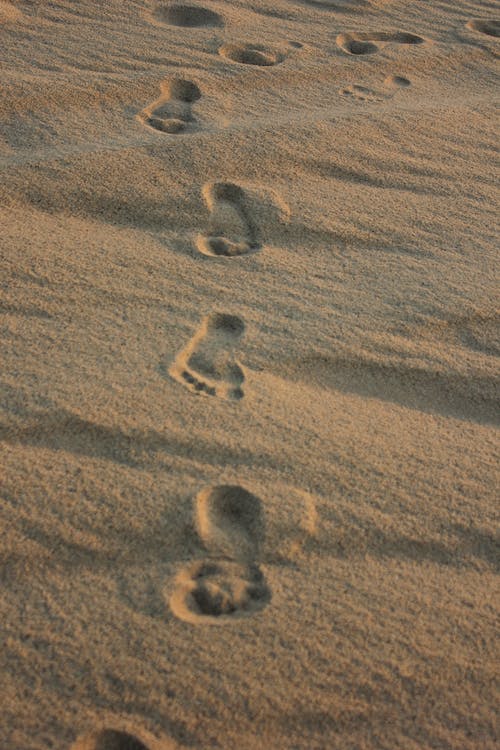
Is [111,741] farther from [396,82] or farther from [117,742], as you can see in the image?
[396,82]

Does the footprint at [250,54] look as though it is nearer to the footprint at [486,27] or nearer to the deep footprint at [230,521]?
the footprint at [486,27]

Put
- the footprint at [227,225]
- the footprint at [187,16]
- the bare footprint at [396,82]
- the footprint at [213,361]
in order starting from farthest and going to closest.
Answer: the footprint at [187,16], the bare footprint at [396,82], the footprint at [227,225], the footprint at [213,361]

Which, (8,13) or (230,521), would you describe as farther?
(8,13)

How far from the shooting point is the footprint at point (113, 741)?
1007 millimetres

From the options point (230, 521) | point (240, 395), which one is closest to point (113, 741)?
point (230, 521)

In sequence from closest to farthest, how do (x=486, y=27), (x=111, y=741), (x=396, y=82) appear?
1. (x=111, y=741)
2. (x=396, y=82)
3. (x=486, y=27)

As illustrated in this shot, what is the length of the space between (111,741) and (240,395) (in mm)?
656

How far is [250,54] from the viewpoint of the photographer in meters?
2.54

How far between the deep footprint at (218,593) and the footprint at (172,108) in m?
1.36

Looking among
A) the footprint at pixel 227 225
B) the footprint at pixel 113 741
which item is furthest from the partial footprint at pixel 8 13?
the footprint at pixel 113 741

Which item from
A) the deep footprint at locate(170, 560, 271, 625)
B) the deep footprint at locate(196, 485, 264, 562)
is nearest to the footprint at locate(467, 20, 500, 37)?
the deep footprint at locate(196, 485, 264, 562)

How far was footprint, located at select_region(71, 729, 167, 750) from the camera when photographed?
39.6 inches

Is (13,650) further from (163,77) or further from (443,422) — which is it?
(163,77)

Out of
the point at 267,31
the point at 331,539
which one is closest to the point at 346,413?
the point at 331,539
